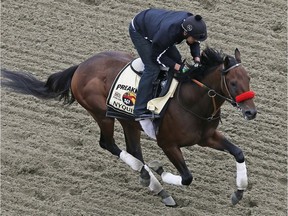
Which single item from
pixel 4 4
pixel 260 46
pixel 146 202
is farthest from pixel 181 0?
pixel 146 202

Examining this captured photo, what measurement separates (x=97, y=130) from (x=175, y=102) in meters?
1.73

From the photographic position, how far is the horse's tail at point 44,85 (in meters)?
7.33

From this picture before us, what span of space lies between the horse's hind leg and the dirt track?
43 cm

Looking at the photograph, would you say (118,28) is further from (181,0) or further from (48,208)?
(48,208)

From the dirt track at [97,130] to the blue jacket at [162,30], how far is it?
5.05 feet

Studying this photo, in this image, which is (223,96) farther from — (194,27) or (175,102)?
(194,27)

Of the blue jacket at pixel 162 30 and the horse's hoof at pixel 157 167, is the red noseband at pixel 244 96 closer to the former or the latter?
the blue jacket at pixel 162 30

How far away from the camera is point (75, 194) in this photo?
7105 millimetres

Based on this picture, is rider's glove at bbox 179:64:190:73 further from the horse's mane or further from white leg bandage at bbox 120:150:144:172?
white leg bandage at bbox 120:150:144:172

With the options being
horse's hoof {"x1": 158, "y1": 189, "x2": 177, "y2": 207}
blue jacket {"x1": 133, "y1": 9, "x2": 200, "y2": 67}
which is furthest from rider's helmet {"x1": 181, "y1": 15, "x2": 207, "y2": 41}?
horse's hoof {"x1": 158, "y1": 189, "x2": 177, "y2": 207}

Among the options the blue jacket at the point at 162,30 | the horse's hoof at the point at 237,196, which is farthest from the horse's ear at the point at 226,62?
the horse's hoof at the point at 237,196

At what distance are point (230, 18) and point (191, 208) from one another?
3385 millimetres

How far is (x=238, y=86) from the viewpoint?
586cm

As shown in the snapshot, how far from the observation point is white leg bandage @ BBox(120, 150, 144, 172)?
22.3ft
